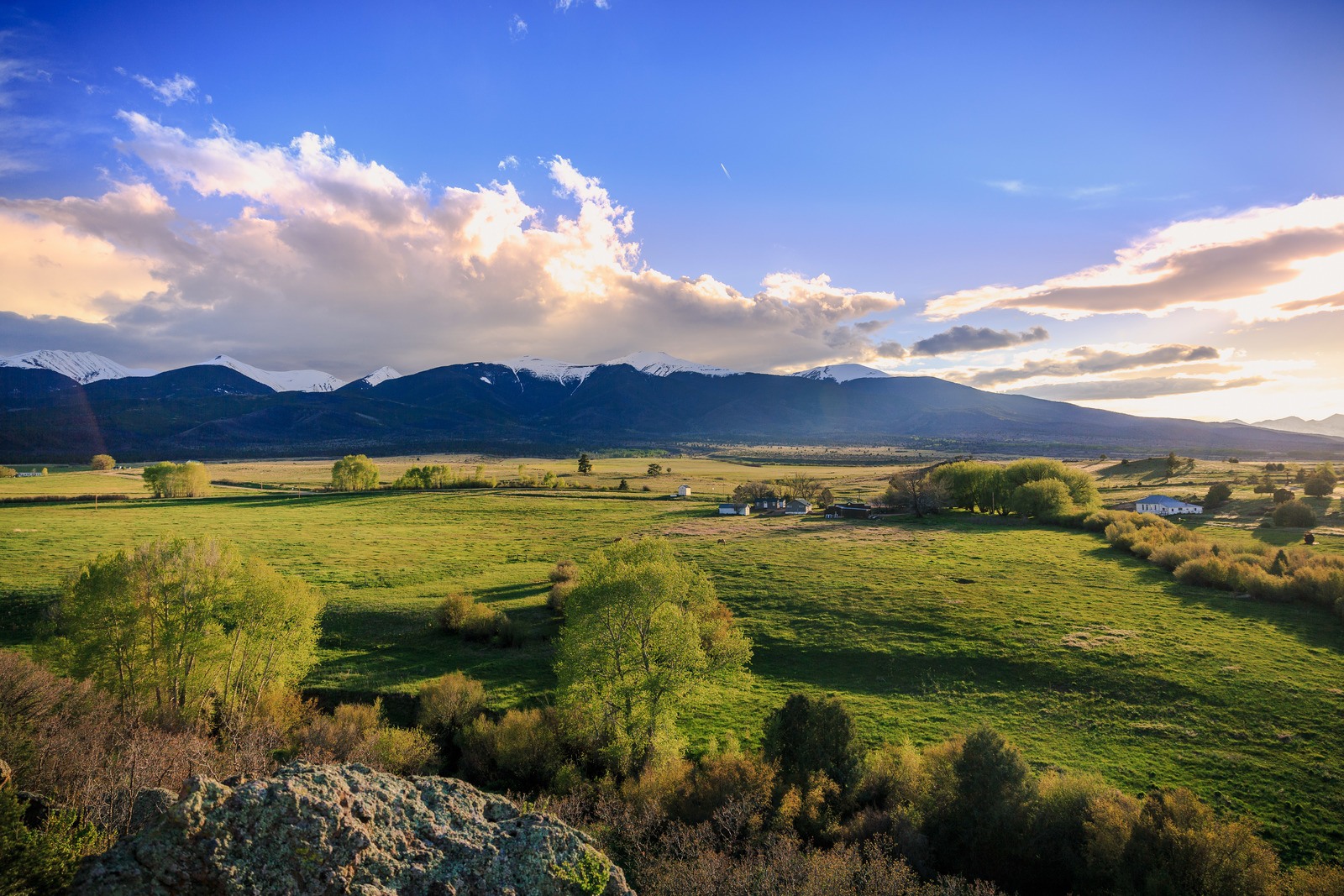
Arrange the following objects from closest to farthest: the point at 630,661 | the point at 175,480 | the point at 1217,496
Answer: the point at 630,661 → the point at 1217,496 → the point at 175,480

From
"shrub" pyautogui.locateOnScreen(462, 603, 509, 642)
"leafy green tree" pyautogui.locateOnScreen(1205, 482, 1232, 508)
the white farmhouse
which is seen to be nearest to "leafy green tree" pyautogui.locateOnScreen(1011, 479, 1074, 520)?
the white farmhouse

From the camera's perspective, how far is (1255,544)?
62.9 m

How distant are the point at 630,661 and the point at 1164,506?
103 metres

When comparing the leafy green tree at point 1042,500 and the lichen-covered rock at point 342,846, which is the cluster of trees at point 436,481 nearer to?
the leafy green tree at point 1042,500

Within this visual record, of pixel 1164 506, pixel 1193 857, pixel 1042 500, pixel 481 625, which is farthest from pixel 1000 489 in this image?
pixel 1193 857

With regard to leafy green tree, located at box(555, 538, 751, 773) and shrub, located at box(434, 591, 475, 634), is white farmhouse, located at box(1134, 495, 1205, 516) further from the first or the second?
shrub, located at box(434, 591, 475, 634)

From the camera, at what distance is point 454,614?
42875 mm

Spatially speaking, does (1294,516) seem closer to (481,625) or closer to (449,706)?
(481,625)

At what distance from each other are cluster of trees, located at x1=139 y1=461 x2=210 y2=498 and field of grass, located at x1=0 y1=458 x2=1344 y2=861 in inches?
1079

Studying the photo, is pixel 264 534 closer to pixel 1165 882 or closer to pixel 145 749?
pixel 145 749

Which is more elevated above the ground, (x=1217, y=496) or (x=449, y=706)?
(x=1217, y=496)

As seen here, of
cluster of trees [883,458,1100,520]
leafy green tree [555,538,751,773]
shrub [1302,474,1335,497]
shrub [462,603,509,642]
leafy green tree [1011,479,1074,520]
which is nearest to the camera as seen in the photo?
leafy green tree [555,538,751,773]

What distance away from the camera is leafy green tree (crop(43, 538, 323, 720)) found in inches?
1077

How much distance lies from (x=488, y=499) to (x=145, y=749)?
8810 cm
